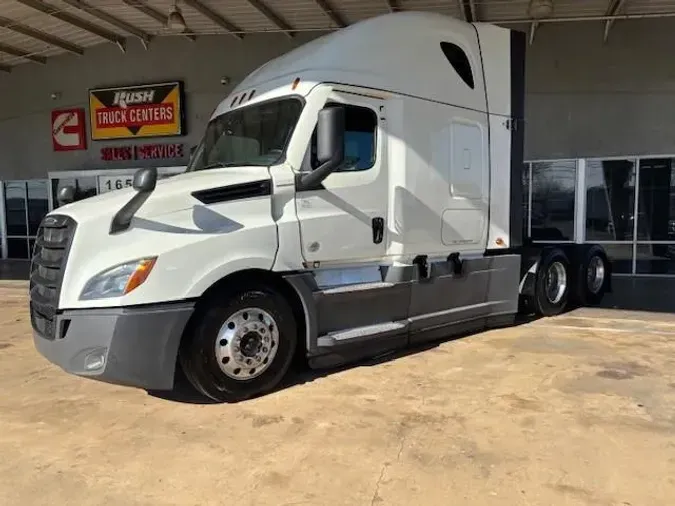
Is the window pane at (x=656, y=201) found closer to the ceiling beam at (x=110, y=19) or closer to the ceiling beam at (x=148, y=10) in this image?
the ceiling beam at (x=148, y=10)

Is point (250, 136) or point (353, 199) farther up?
point (250, 136)

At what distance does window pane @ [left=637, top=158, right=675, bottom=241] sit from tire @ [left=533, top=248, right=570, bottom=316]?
21.0 feet

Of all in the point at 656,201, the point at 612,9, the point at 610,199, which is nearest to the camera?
the point at 612,9

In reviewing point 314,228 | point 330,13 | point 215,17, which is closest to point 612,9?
point 330,13

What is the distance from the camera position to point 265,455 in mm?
3938

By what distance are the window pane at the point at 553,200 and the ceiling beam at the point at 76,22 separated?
1191cm

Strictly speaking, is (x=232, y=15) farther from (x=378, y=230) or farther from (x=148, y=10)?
(x=378, y=230)

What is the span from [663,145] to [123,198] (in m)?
12.8

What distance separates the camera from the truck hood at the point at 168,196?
4613mm

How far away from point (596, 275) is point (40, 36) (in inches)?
589

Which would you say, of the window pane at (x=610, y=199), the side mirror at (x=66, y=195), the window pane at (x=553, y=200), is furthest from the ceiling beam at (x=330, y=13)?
the side mirror at (x=66, y=195)

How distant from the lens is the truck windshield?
537 cm

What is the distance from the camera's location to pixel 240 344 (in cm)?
491

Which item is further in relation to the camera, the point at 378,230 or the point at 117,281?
the point at 378,230
